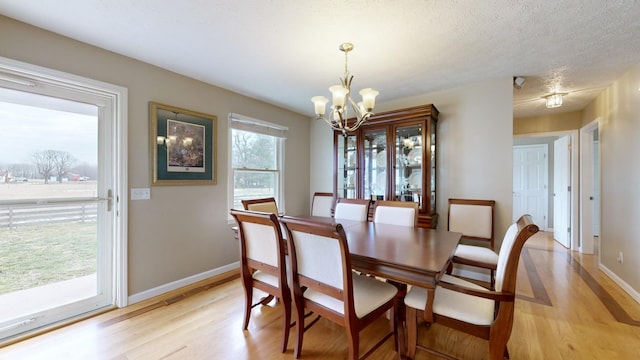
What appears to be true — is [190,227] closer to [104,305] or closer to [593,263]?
[104,305]

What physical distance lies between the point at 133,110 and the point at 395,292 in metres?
2.84

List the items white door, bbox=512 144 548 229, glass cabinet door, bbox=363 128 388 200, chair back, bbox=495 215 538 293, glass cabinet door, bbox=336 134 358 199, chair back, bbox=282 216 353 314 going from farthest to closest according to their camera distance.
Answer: white door, bbox=512 144 548 229 → glass cabinet door, bbox=336 134 358 199 → glass cabinet door, bbox=363 128 388 200 → chair back, bbox=282 216 353 314 → chair back, bbox=495 215 538 293

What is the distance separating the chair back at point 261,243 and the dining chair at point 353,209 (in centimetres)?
124

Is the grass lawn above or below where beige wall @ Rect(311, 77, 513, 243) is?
below

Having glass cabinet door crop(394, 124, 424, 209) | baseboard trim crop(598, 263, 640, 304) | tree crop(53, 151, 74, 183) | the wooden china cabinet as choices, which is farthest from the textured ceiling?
baseboard trim crop(598, 263, 640, 304)

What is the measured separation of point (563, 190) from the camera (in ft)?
14.8

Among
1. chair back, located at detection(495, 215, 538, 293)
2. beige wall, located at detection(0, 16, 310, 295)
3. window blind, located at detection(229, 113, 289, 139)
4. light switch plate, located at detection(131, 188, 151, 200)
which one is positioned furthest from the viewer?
window blind, located at detection(229, 113, 289, 139)

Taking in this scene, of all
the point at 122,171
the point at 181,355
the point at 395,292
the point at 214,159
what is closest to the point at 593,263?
the point at 395,292

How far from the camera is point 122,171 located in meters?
2.42

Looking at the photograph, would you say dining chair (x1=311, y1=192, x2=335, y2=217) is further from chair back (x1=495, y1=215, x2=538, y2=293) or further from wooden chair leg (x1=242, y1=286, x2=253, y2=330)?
chair back (x1=495, y1=215, x2=538, y2=293)

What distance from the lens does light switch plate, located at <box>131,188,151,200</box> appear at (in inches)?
99.0

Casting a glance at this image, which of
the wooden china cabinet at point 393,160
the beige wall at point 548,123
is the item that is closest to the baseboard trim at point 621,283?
the wooden china cabinet at point 393,160

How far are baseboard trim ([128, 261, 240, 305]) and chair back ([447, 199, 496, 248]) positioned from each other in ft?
9.40

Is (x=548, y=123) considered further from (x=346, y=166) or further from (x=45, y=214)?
(x=45, y=214)
